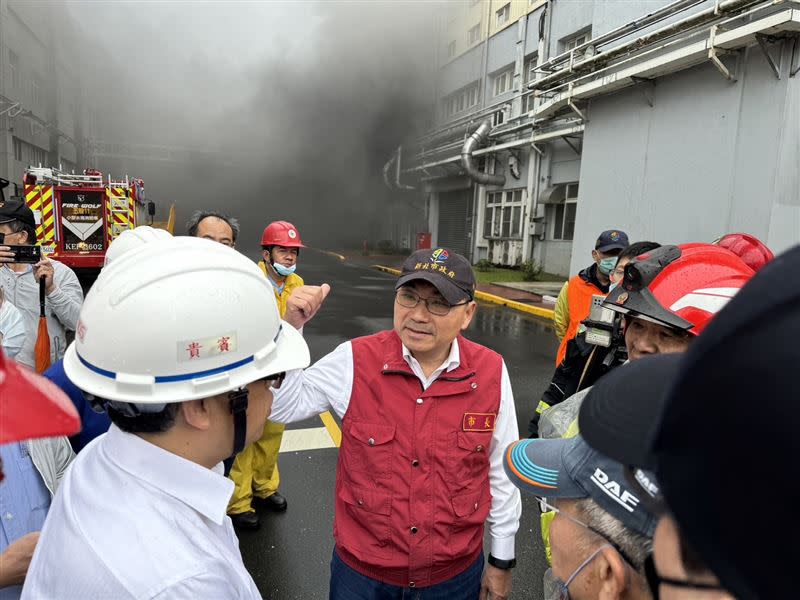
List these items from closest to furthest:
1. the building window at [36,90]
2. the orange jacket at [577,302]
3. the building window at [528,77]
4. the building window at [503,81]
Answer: the orange jacket at [577,302] → the building window at [528,77] → the building window at [503,81] → the building window at [36,90]

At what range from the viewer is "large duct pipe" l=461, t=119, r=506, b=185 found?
17156 millimetres

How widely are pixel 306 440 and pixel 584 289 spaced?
2428 mm

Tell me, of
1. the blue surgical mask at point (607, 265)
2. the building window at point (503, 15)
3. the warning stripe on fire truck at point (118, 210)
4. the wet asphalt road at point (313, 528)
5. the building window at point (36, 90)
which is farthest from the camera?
the building window at point (36, 90)

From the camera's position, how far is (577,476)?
921 mm

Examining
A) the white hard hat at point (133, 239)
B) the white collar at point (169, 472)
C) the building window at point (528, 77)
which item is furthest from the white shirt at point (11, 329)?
the building window at point (528, 77)

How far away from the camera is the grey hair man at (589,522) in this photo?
79 centimetres

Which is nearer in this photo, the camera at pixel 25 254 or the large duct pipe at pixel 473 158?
the camera at pixel 25 254

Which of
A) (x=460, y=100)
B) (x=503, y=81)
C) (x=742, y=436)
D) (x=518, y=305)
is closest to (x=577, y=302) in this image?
(x=742, y=436)

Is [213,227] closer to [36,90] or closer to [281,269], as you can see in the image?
[281,269]

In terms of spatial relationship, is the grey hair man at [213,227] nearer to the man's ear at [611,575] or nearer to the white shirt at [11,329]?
the white shirt at [11,329]

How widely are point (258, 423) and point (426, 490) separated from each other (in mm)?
692

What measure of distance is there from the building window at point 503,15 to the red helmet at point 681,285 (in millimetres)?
19255

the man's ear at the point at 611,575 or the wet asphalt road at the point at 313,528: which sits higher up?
the man's ear at the point at 611,575

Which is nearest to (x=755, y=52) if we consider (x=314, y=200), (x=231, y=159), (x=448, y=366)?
(x=448, y=366)
